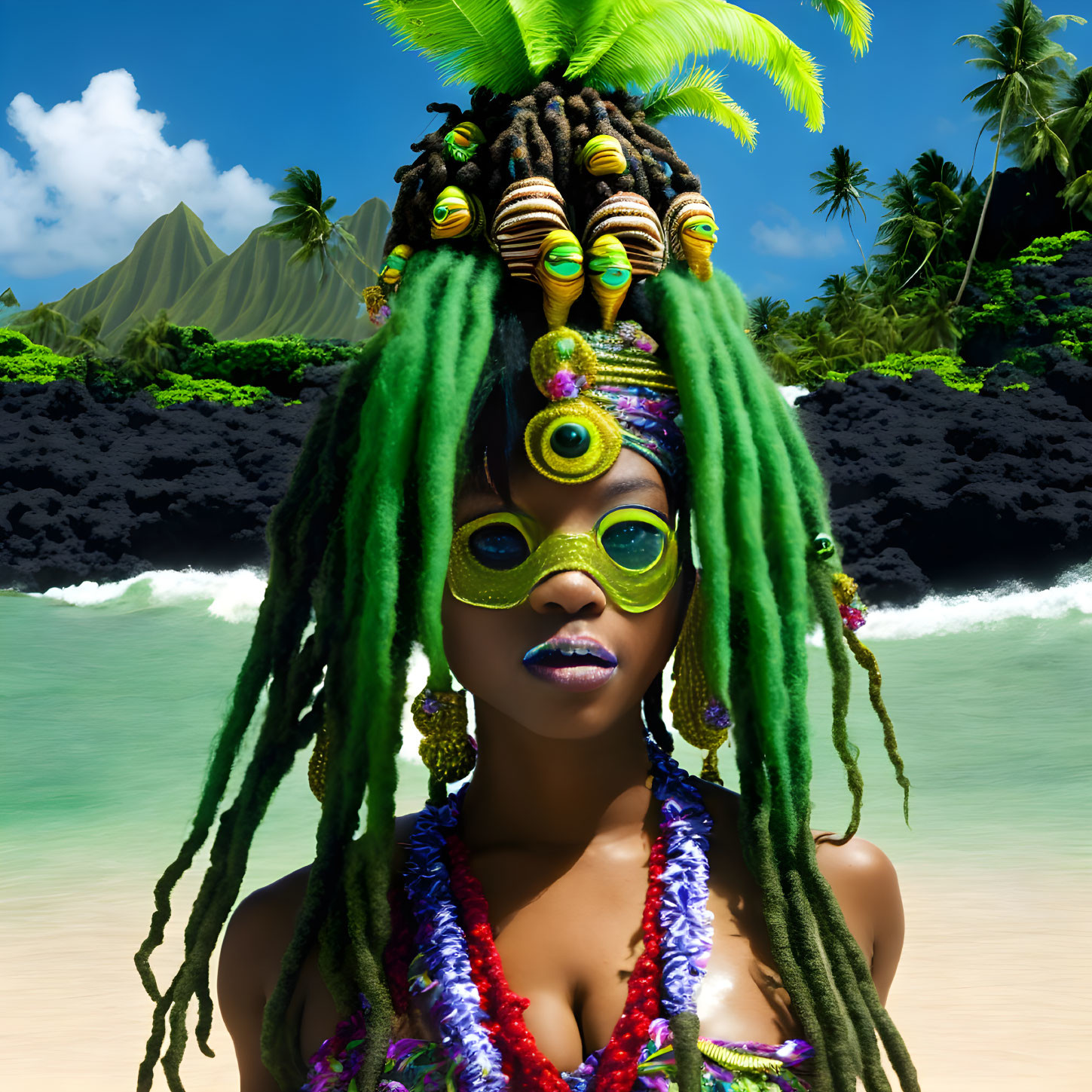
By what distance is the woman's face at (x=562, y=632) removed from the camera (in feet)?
6.14

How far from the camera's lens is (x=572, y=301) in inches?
78.9

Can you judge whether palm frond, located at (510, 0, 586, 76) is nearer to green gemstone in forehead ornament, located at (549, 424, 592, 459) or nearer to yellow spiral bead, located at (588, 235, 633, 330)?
yellow spiral bead, located at (588, 235, 633, 330)

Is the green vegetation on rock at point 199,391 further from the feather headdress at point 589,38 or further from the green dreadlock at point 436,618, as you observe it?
the green dreadlock at point 436,618

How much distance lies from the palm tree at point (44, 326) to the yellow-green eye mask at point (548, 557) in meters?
41.3

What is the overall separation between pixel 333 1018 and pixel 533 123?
166 centimetres

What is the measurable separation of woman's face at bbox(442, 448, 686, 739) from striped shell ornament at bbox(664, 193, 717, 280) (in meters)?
0.43

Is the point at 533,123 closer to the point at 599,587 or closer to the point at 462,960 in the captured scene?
the point at 599,587

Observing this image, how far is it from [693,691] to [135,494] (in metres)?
24.4

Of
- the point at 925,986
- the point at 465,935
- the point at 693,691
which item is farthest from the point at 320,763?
the point at 925,986

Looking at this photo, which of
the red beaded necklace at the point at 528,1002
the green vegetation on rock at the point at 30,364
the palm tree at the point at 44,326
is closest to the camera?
the red beaded necklace at the point at 528,1002

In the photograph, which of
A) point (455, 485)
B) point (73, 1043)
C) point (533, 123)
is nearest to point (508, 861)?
point (455, 485)

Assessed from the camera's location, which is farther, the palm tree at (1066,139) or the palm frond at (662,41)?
the palm tree at (1066,139)

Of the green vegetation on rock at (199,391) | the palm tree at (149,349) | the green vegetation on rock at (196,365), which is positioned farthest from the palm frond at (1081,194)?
the palm tree at (149,349)

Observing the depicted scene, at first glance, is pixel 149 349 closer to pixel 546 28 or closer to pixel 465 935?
pixel 546 28
